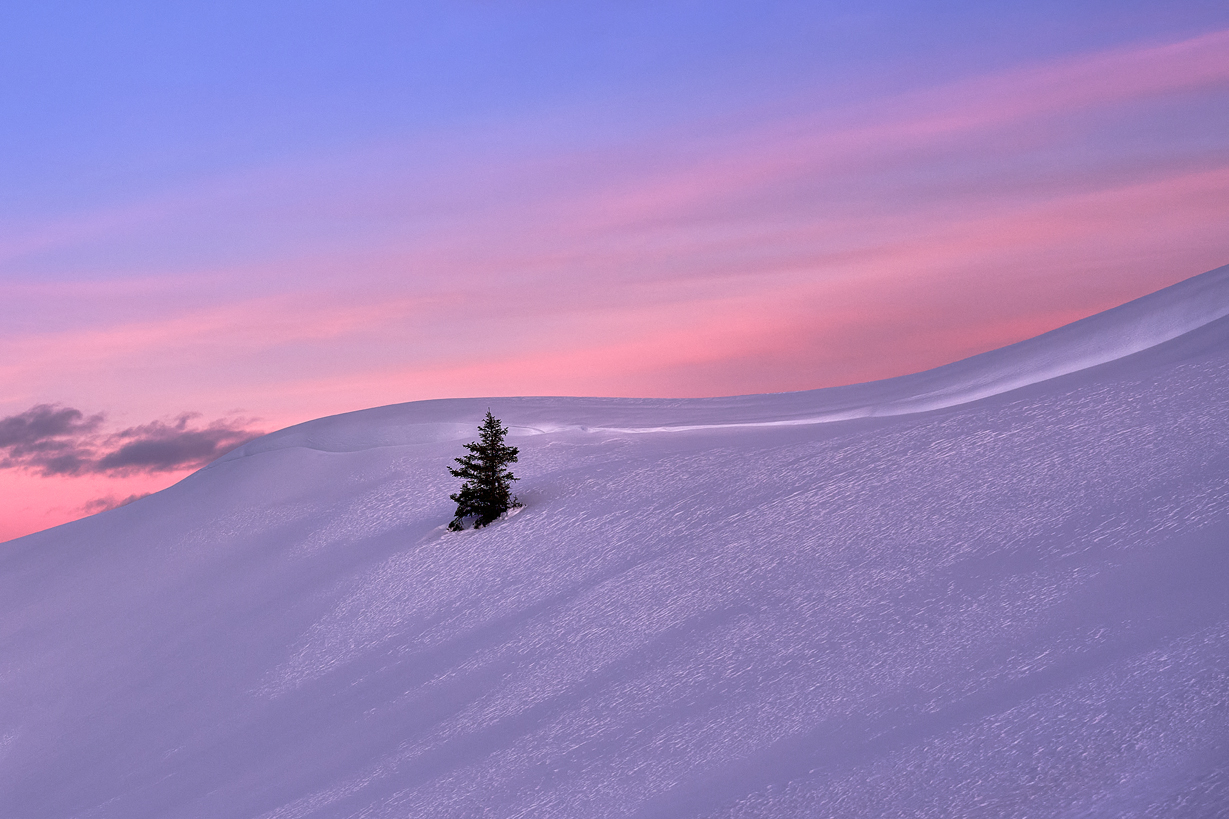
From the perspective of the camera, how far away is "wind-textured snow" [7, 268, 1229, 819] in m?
9.63

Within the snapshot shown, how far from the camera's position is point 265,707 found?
16188mm

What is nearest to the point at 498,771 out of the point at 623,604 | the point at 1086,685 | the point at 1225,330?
the point at 623,604

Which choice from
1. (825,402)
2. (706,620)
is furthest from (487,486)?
(825,402)

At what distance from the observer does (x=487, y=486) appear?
19312mm

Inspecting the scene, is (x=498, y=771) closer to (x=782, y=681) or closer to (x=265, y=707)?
(x=782, y=681)

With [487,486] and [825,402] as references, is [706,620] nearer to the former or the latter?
[487,486]

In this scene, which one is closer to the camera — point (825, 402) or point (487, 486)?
point (487, 486)

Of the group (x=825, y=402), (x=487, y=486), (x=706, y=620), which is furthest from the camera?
(x=825, y=402)

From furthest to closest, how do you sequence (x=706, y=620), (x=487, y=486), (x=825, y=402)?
(x=825, y=402) < (x=487, y=486) < (x=706, y=620)

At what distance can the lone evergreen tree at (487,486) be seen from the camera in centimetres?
1927

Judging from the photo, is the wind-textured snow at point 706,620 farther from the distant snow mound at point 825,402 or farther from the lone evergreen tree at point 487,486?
the lone evergreen tree at point 487,486

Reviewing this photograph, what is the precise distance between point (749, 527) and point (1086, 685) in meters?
6.68

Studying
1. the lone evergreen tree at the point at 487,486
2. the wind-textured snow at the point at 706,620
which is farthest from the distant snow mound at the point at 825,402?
the lone evergreen tree at the point at 487,486

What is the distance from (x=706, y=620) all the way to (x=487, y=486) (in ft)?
22.0
